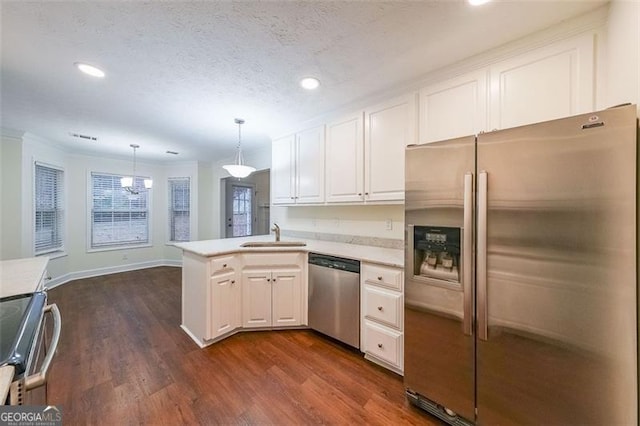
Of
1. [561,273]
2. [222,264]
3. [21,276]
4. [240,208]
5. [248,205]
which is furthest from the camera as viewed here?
[248,205]

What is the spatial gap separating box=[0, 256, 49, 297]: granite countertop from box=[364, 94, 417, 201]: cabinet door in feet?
8.11

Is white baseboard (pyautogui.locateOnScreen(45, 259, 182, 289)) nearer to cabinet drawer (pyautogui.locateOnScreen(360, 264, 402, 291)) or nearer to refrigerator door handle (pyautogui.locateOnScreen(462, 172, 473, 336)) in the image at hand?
cabinet drawer (pyautogui.locateOnScreen(360, 264, 402, 291))

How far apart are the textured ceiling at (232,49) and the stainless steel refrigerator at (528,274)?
0.75m

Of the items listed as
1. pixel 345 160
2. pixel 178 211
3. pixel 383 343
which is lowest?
pixel 383 343

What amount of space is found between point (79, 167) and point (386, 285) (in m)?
5.94

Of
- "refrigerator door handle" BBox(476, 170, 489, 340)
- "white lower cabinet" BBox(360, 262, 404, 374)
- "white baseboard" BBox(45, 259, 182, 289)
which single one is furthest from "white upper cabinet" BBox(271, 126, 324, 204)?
"white baseboard" BBox(45, 259, 182, 289)

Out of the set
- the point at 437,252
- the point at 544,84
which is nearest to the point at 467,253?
the point at 437,252

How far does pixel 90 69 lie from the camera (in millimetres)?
1914

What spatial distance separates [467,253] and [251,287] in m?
2.04

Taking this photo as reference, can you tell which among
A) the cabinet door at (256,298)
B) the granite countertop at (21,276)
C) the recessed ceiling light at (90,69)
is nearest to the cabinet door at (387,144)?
the cabinet door at (256,298)

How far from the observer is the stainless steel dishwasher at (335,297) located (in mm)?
2201

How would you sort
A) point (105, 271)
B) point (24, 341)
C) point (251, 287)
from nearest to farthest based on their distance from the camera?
point (24, 341) < point (251, 287) < point (105, 271)

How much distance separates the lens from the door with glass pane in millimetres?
5668

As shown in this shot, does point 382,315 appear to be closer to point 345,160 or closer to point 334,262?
point 334,262
